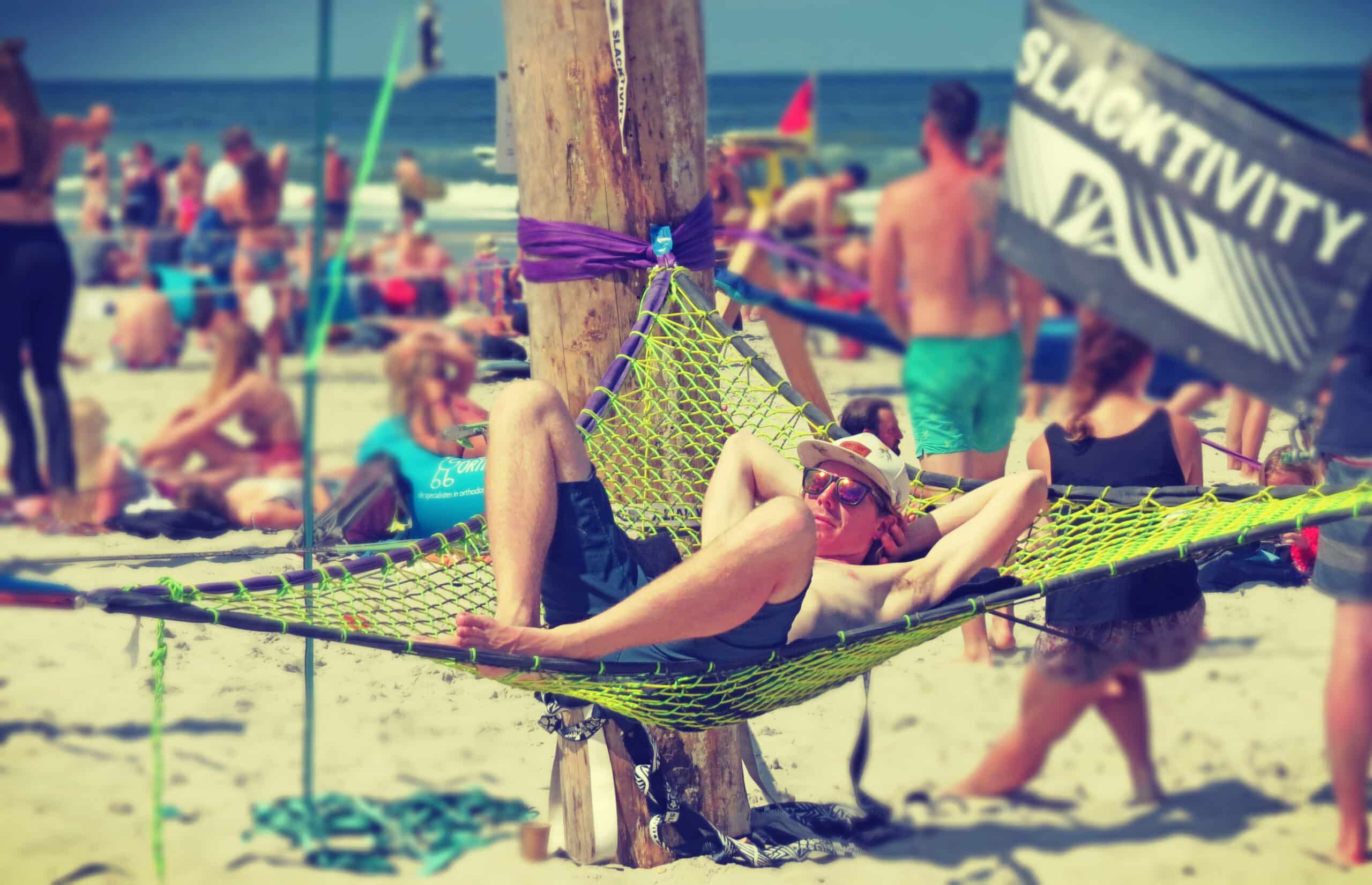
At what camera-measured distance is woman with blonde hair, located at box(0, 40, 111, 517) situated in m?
4.75

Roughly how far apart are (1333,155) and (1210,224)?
0.15m

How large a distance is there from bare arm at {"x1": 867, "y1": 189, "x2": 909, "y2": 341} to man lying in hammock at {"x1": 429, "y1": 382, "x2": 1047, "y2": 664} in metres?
0.32

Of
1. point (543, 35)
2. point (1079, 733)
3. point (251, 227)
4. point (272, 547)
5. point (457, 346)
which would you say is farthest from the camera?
point (251, 227)

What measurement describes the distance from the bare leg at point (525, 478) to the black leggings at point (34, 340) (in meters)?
3.01

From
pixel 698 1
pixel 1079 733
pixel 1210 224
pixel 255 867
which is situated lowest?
pixel 255 867

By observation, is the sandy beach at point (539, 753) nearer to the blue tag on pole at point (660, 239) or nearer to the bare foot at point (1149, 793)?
the bare foot at point (1149, 793)

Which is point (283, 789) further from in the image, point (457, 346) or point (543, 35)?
point (543, 35)

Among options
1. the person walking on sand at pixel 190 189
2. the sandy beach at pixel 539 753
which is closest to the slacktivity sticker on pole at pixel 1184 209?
the sandy beach at pixel 539 753

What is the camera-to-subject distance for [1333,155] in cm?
164

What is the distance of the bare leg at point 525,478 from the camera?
2.37 m

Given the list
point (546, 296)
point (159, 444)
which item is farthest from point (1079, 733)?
point (159, 444)

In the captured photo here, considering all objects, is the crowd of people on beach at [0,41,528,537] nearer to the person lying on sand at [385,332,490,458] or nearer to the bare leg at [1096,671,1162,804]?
the person lying on sand at [385,332,490,458]

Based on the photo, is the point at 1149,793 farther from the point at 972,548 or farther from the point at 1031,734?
the point at 972,548

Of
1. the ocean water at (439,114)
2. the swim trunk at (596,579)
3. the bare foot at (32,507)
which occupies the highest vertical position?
the ocean water at (439,114)
